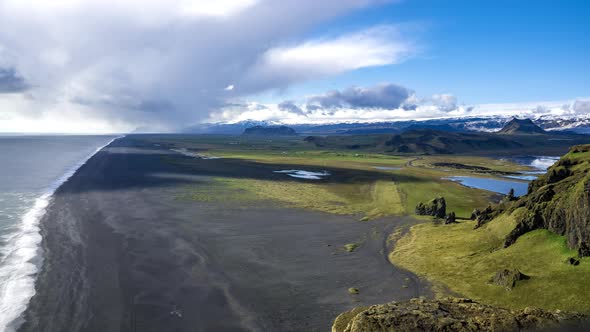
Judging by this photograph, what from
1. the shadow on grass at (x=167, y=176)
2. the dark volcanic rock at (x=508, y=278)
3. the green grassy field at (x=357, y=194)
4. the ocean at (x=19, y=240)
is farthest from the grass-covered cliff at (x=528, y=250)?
the shadow on grass at (x=167, y=176)

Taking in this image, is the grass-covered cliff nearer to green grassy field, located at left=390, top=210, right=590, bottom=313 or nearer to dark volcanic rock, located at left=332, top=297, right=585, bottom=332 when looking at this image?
green grassy field, located at left=390, top=210, right=590, bottom=313

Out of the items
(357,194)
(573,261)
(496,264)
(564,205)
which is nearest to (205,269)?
(496,264)

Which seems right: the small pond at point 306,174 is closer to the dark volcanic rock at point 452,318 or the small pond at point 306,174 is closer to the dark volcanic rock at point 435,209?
the dark volcanic rock at point 435,209

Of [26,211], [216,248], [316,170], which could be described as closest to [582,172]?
[216,248]

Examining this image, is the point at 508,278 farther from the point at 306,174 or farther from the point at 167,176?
the point at 167,176

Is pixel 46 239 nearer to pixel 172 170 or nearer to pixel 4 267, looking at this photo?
pixel 4 267
